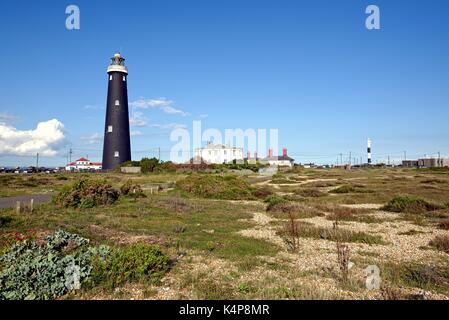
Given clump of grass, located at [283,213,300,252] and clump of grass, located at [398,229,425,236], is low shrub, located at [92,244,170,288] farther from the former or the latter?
clump of grass, located at [398,229,425,236]

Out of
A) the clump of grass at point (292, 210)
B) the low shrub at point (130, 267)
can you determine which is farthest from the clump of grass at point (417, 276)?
the clump of grass at point (292, 210)

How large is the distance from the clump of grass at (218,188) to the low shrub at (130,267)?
19007 millimetres

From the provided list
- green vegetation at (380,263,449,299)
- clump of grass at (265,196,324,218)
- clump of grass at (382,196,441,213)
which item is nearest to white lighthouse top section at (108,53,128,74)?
clump of grass at (265,196,324,218)

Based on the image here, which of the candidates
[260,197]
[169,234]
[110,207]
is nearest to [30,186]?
[110,207]

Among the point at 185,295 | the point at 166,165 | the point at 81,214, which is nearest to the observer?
the point at 185,295

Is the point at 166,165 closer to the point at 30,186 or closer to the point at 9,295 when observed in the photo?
the point at 30,186

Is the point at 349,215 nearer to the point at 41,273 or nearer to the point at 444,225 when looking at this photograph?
the point at 444,225

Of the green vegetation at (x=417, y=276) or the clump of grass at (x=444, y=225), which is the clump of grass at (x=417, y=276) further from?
the clump of grass at (x=444, y=225)

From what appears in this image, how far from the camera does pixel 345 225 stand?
1530cm

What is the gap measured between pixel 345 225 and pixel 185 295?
10.8 m

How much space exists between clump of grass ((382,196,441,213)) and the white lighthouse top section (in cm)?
4698

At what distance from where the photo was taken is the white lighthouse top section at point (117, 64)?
53719 mm

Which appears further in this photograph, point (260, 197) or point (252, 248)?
point (260, 197)

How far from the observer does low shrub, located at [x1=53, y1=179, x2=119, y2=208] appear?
64.7ft
